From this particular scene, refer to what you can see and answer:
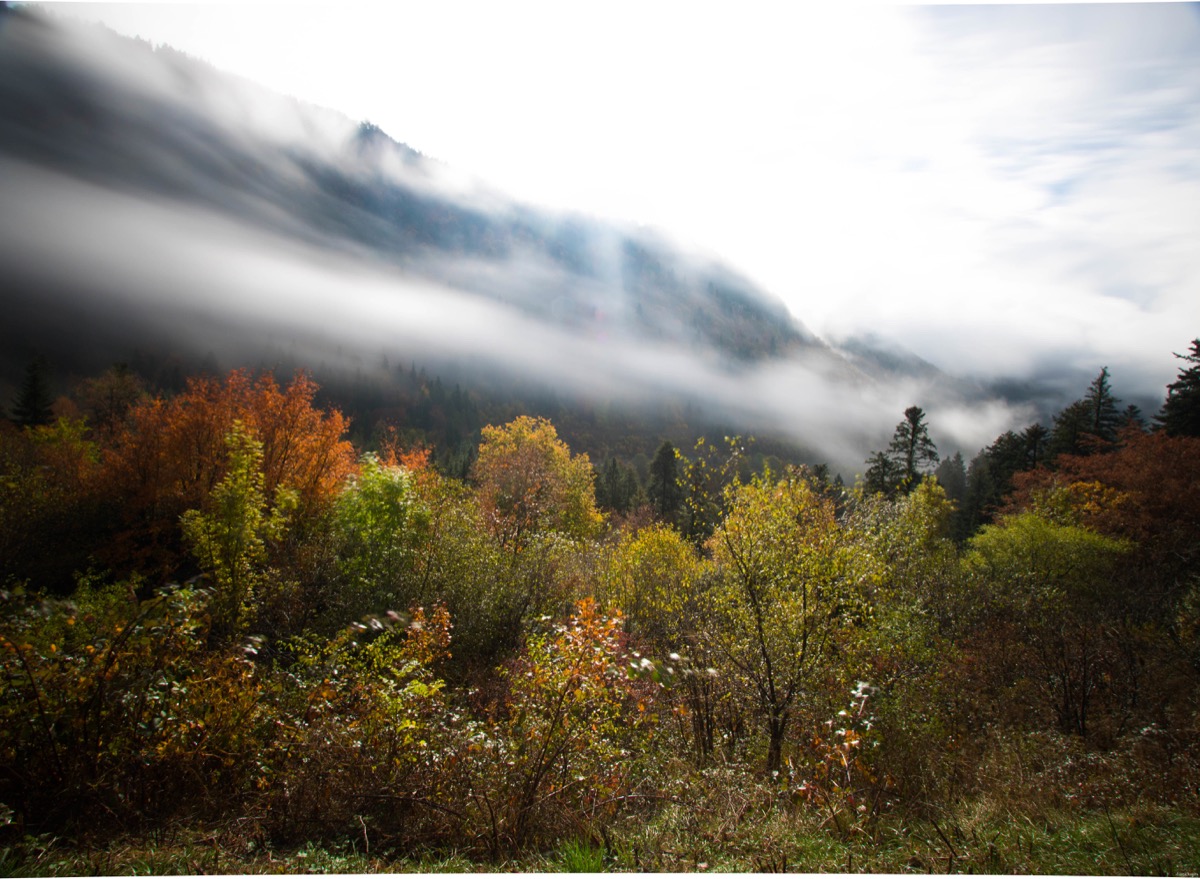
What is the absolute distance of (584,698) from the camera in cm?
588

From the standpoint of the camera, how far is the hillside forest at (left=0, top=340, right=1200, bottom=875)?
4898 millimetres

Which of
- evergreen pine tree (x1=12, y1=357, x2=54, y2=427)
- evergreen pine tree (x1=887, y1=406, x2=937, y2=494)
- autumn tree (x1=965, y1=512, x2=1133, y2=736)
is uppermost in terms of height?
evergreen pine tree (x1=887, y1=406, x2=937, y2=494)

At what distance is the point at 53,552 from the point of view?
20.0m

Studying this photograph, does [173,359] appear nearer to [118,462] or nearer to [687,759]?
[118,462]

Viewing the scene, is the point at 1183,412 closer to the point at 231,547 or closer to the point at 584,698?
the point at 584,698

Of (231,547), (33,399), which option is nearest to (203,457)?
A: (231,547)

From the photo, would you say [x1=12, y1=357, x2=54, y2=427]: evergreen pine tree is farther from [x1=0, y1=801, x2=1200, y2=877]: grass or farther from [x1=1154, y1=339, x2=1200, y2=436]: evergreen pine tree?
[x1=1154, y1=339, x2=1200, y2=436]: evergreen pine tree

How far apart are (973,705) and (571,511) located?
31.7m

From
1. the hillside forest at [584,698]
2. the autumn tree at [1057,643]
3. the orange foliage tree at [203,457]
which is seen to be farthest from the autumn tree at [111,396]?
the autumn tree at [1057,643]

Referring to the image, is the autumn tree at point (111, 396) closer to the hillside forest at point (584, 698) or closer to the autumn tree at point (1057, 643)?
the hillside forest at point (584, 698)

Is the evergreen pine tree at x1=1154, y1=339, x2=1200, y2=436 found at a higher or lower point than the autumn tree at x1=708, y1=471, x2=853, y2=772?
higher


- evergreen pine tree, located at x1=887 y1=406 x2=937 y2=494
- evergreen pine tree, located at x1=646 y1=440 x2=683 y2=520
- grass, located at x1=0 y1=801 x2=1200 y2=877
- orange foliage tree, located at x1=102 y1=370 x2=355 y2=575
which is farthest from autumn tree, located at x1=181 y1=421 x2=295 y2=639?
evergreen pine tree, located at x1=887 y1=406 x2=937 y2=494

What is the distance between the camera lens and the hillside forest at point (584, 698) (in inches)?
193

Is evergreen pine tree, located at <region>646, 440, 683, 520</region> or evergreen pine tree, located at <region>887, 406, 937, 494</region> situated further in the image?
evergreen pine tree, located at <region>646, 440, 683, 520</region>
